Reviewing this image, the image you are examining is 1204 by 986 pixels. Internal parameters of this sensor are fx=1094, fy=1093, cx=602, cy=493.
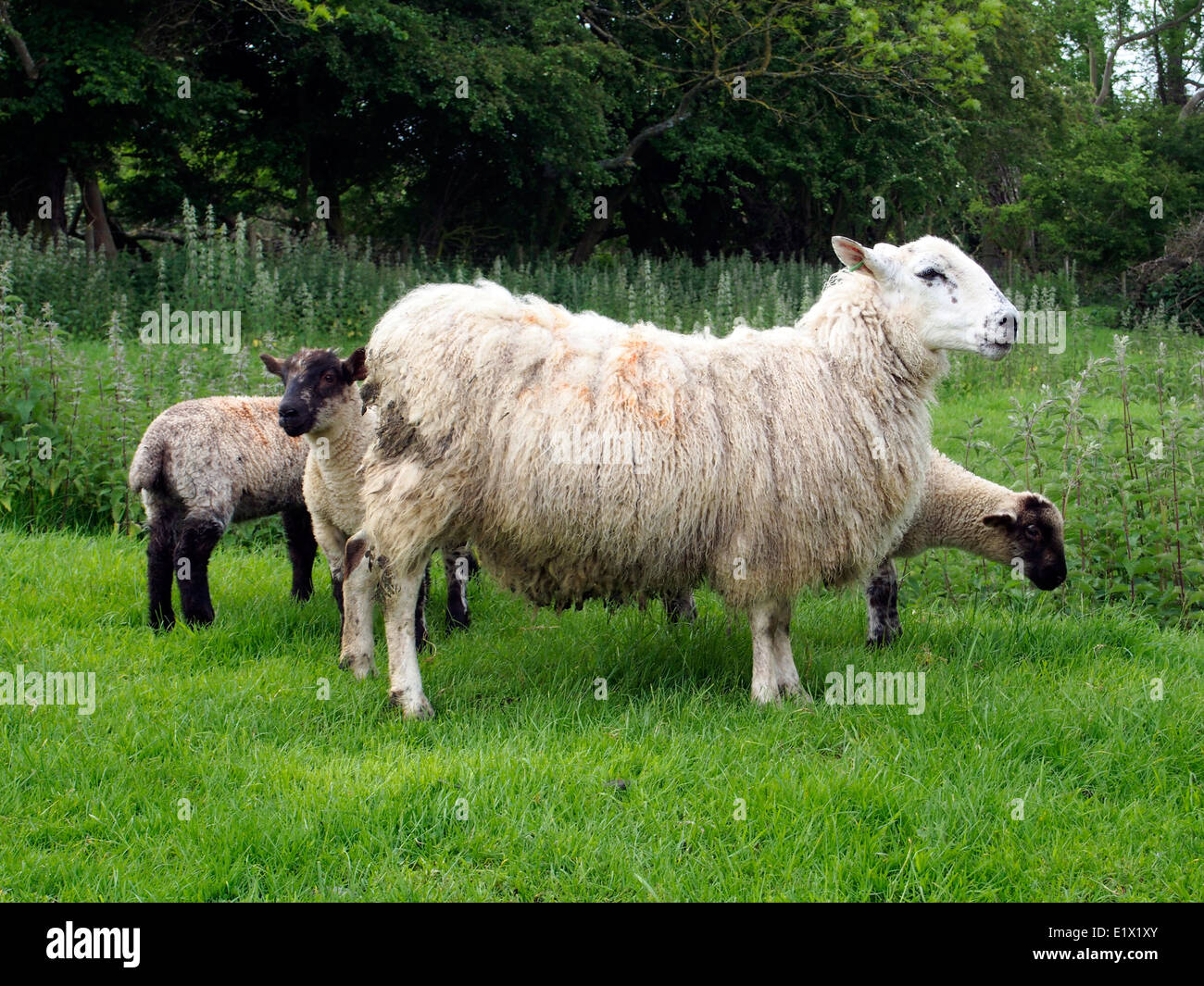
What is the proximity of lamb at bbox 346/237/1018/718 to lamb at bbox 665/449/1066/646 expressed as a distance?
1.18 m

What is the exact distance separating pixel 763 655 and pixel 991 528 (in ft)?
6.73

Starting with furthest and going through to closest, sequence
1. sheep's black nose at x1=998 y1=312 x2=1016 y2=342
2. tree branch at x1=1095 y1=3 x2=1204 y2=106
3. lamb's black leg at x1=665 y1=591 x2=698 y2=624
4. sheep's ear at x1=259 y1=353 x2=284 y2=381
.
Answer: tree branch at x1=1095 y1=3 x2=1204 y2=106 → lamb's black leg at x1=665 y1=591 x2=698 y2=624 → sheep's ear at x1=259 y1=353 x2=284 y2=381 → sheep's black nose at x1=998 y1=312 x2=1016 y2=342

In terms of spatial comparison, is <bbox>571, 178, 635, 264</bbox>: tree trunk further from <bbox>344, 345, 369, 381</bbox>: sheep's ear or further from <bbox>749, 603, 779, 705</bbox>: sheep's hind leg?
<bbox>749, 603, 779, 705</bbox>: sheep's hind leg

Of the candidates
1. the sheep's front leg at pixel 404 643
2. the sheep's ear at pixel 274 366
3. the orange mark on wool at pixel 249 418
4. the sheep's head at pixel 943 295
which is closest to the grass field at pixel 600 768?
the sheep's front leg at pixel 404 643

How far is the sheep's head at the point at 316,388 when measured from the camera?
18.8 feet

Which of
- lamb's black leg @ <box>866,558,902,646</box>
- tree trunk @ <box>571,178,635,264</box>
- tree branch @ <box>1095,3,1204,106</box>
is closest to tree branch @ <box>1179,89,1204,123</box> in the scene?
tree branch @ <box>1095,3,1204,106</box>

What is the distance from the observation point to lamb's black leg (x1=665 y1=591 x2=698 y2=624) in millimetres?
6613

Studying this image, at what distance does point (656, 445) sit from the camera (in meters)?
4.93

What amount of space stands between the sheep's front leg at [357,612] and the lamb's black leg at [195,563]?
3.40ft

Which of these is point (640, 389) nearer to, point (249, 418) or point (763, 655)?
point (763, 655)

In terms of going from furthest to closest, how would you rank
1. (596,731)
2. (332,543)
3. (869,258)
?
(332,543) → (869,258) → (596,731)

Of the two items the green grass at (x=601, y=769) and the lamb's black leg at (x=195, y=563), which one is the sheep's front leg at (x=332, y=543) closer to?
the green grass at (x=601, y=769)

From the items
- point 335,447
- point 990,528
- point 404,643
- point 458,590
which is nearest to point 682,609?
point 458,590
